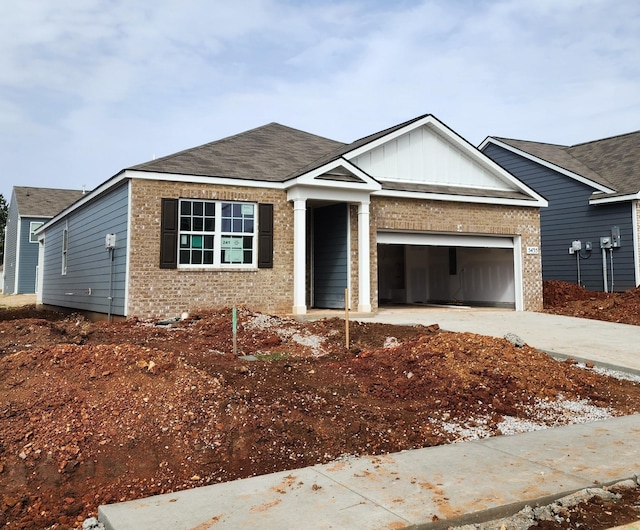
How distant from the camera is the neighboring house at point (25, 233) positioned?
35.8 metres

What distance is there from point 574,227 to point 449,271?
484 centimetres

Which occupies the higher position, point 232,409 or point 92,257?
point 92,257

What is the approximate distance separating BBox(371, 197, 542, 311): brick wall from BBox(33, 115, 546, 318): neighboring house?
4cm

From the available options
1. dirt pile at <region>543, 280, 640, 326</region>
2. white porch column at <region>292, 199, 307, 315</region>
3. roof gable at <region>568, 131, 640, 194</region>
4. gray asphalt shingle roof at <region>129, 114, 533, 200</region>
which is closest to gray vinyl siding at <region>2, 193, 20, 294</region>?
gray asphalt shingle roof at <region>129, 114, 533, 200</region>

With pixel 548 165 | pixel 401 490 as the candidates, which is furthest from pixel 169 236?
pixel 548 165

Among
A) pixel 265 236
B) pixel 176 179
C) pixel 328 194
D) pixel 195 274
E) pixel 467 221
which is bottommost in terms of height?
pixel 195 274

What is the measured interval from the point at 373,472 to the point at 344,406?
1528 mm

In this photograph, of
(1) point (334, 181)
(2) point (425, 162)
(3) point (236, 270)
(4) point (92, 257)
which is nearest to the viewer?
(3) point (236, 270)

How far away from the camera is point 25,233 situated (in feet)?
118

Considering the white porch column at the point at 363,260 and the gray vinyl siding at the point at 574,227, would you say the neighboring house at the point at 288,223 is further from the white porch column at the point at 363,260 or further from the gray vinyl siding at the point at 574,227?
the gray vinyl siding at the point at 574,227

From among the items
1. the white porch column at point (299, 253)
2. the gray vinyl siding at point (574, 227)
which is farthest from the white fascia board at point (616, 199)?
the white porch column at point (299, 253)

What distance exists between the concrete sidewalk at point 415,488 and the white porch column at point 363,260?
9.64m

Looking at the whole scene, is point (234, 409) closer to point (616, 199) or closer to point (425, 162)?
point (425, 162)

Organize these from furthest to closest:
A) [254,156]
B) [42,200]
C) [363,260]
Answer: [42,200], [254,156], [363,260]
